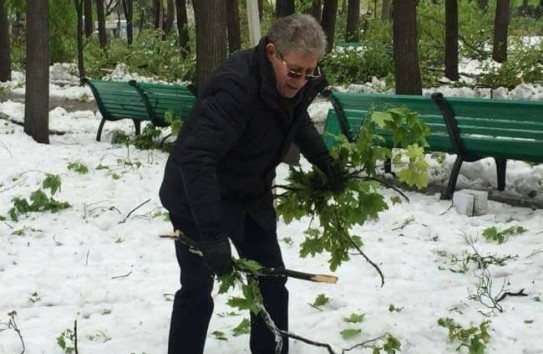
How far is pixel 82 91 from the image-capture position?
17938 millimetres

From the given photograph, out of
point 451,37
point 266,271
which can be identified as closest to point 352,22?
point 451,37

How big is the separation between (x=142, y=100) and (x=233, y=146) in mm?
7563

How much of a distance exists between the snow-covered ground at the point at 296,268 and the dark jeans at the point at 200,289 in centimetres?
49

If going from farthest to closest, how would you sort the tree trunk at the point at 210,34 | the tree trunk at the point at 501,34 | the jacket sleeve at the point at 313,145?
the tree trunk at the point at 501,34 → the tree trunk at the point at 210,34 → the jacket sleeve at the point at 313,145

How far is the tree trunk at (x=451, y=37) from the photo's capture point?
14.8 metres

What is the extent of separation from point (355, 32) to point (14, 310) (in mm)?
20290

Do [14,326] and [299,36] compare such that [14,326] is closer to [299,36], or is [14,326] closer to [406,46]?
[299,36]

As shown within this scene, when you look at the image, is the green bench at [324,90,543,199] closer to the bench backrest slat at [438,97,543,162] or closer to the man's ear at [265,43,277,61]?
the bench backrest slat at [438,97,543,162]

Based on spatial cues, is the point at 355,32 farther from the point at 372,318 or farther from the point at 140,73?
the point at 372,318

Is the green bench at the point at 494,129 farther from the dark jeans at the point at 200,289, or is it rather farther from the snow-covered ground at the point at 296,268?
the dark jeans at the point at 200,289

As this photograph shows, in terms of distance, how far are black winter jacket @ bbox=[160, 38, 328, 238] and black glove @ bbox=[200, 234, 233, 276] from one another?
3cm

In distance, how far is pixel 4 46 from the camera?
1902cm

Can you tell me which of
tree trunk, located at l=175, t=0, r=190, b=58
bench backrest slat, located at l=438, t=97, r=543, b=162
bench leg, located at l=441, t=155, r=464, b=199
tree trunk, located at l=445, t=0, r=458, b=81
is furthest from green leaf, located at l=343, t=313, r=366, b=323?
tree trunk, located at l=175, t=0, r=190, b=58

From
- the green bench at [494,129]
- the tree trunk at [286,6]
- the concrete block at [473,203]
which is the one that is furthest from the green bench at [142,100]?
the tree trunk at [286,6]
